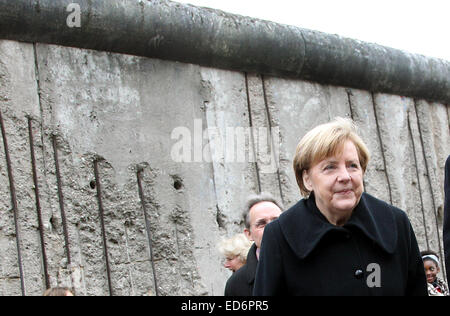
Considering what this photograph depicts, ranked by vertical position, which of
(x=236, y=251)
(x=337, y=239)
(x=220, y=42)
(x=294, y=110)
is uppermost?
(x=220, y=42)

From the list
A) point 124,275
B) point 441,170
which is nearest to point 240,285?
point 124,275

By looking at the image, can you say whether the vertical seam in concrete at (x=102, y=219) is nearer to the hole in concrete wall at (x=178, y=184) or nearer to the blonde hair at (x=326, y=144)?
the hole in concrete wall at (x=178, y=184)

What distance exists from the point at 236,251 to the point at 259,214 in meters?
0.49

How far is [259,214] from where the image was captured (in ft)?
14.9

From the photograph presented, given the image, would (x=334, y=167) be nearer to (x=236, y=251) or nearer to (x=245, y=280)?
(x=245, y=280)

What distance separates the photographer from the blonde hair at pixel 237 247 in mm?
4938

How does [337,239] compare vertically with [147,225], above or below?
A: below

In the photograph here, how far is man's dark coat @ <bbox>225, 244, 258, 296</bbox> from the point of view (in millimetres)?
4371

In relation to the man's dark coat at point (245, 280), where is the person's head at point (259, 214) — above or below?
above

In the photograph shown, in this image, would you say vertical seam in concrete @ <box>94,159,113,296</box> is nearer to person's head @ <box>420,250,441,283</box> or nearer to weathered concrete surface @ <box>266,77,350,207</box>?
weathered concrete surface @ <box>266,77,350,207</box>

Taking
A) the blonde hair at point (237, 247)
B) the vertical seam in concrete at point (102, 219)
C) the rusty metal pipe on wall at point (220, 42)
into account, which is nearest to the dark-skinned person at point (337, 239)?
the blonde hair at point (237, 247)

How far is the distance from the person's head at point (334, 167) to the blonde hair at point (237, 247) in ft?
5.97

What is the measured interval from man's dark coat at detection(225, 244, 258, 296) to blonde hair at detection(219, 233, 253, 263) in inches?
17.4

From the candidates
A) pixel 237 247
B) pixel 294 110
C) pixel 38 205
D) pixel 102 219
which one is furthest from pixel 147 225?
pixel 294 110
